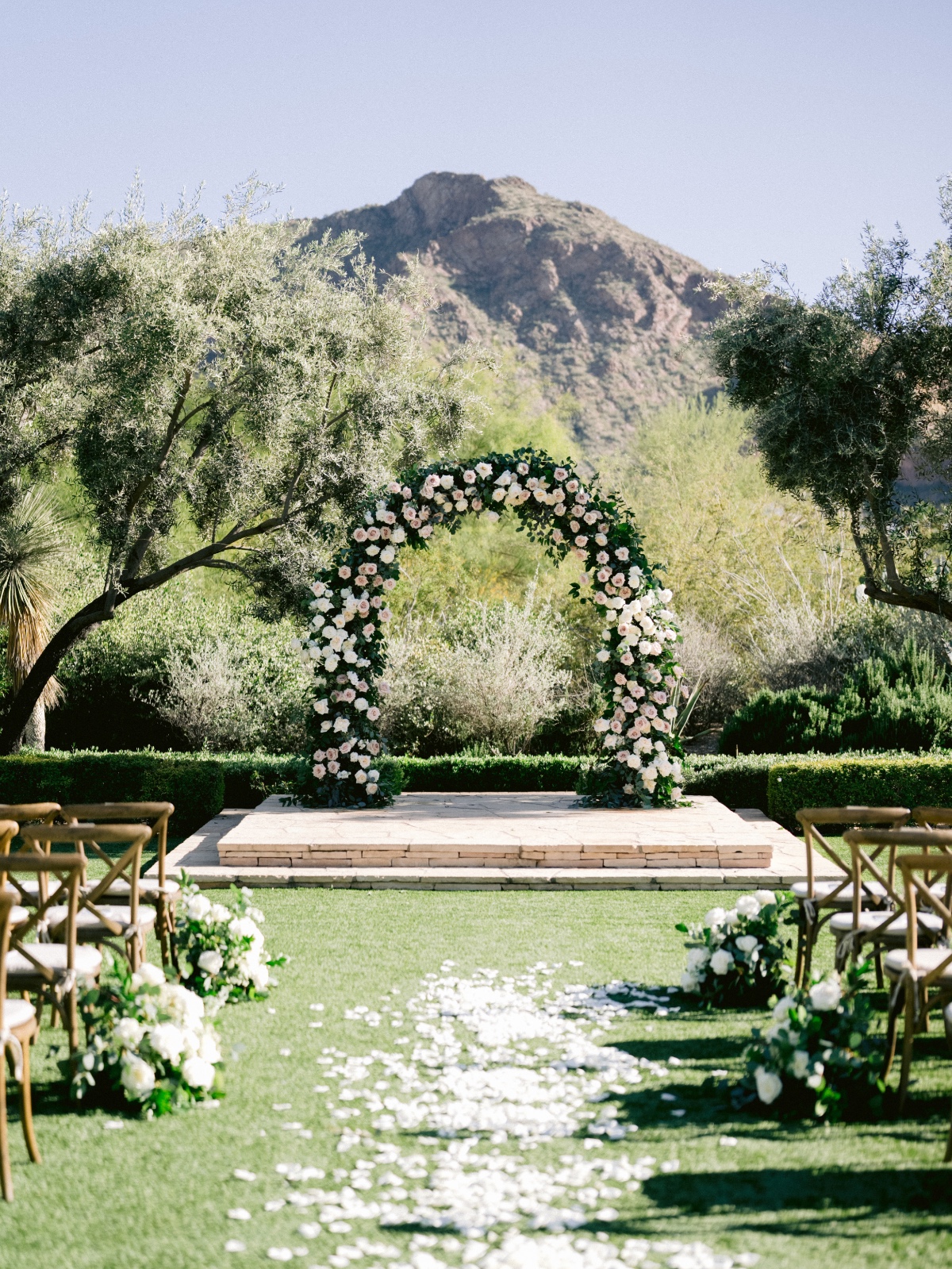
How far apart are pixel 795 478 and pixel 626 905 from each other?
614 cm

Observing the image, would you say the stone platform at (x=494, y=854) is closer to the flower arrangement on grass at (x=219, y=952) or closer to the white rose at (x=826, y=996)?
the flower arrangement on grass at (x=219, y=952)

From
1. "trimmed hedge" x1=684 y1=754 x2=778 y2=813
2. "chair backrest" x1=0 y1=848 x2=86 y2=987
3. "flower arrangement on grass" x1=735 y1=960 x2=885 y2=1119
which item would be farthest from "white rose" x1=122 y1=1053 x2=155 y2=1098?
"trimmed hedge" x1=684 y1=754 x2=778 y2=813

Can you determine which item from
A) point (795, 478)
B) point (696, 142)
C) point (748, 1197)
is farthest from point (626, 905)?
point (696, 142)

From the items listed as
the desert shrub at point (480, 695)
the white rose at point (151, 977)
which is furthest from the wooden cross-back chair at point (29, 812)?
the desert shrub at point (480, 695)

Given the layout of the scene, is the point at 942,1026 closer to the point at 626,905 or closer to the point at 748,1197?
the point at 748,1197

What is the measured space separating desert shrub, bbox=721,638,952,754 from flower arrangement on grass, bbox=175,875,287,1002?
7.88m

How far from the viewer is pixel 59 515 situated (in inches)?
504

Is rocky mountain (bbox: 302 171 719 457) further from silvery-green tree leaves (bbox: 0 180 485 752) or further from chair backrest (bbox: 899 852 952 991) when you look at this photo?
chair backrest (bbox: 899 852 952 991)

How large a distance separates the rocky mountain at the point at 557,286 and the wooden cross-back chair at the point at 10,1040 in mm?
39189

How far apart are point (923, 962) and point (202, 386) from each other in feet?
31.4

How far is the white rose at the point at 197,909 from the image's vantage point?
497 cm

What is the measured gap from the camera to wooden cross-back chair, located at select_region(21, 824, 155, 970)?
411 centimetres

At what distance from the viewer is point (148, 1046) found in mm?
3779

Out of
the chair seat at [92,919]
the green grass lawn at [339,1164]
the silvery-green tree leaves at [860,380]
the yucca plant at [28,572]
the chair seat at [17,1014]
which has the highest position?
the silvery-green tree leaves at [860,380]
